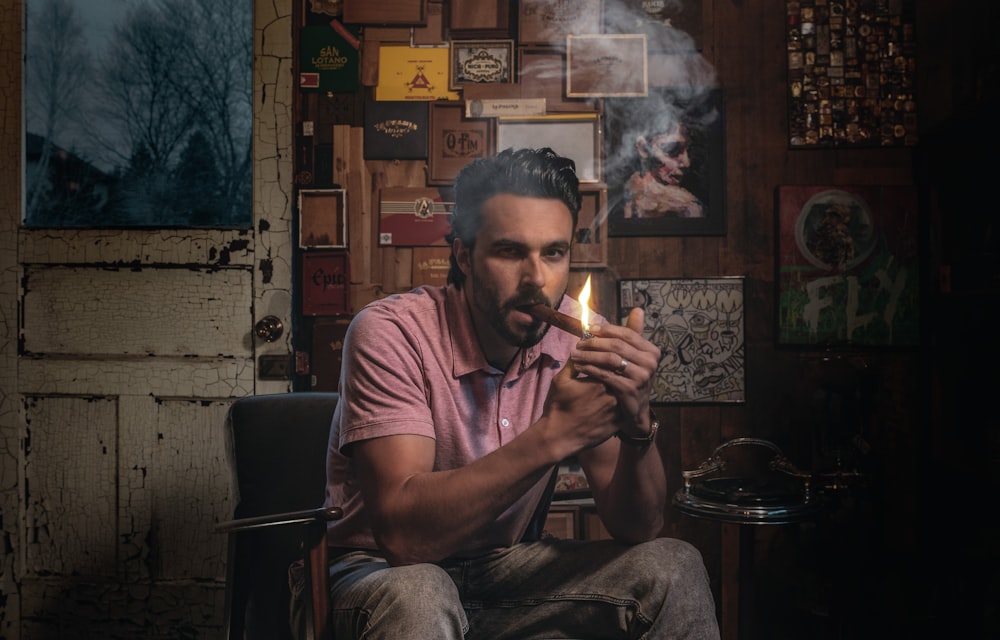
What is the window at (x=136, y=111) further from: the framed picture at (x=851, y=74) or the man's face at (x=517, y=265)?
the framed picture at (x=851, y=74)

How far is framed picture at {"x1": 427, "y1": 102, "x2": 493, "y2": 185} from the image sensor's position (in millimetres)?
2619

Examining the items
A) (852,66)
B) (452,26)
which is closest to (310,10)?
(452,26)

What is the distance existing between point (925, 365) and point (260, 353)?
7.67 feet

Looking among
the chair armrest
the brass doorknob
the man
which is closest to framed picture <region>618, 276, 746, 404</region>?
the man

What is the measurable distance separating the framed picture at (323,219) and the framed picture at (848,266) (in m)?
1.55

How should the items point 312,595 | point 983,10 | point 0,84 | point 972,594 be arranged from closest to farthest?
point 312,595
point 972,594
point 983,10
point 0,84

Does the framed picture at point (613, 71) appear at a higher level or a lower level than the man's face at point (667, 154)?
higher

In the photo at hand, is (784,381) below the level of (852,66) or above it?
below

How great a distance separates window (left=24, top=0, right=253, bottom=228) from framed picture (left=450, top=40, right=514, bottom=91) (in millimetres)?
786

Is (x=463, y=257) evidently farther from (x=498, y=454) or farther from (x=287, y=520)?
(x=287, y=520)

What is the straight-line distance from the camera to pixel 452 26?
263 centimetres

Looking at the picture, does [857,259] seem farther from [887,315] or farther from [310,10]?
[310,10]

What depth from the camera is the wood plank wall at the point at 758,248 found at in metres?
2.58

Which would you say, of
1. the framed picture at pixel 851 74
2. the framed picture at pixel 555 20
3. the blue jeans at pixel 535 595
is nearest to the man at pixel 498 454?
the blue jeans at pixel 535 595
